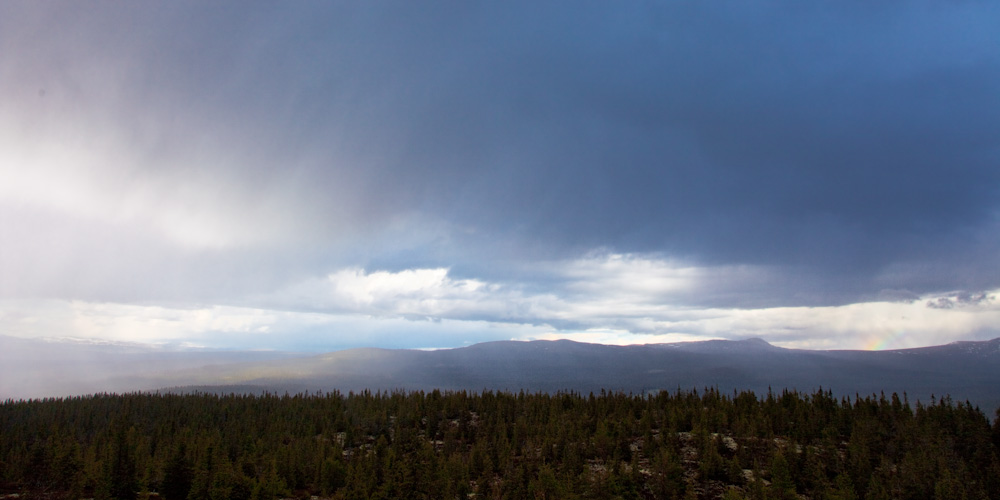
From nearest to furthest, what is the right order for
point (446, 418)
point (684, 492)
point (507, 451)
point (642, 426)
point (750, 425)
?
point (684, 492) → point (507, 451) → point (750, 425) → point (642, 426) → point (446, 418)

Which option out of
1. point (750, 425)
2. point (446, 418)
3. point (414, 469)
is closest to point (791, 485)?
point (750, 425)

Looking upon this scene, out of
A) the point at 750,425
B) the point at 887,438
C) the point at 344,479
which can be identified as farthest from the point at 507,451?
the point at 887,438

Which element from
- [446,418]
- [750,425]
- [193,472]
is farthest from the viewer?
[446,418]

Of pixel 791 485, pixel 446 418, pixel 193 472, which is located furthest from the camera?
pixel 446 418

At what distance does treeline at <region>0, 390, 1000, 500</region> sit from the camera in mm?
59188

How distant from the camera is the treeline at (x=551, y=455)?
194 feet

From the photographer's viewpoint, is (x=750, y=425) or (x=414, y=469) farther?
(x=750, y=425)

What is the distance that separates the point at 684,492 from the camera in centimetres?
6000

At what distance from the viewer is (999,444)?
3061 inches

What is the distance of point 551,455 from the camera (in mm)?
74625

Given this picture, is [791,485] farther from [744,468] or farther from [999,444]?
[999,444]

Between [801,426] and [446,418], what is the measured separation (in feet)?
197

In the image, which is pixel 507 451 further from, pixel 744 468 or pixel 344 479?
pixel 744 468

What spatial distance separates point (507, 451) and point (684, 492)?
22.8m
